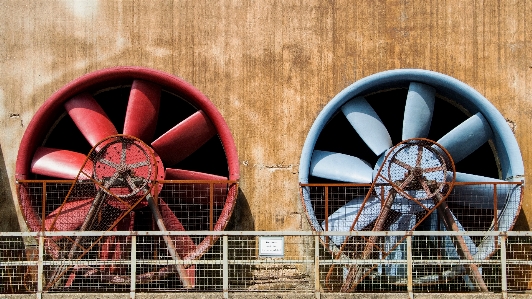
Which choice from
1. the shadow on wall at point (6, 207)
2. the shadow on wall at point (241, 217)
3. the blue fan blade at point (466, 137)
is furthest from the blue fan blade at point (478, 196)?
the shadow on wall at point (6, 207)

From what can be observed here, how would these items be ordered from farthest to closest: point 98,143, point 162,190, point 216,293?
1. point 162,190
2. point 98,143
3. point 216,293

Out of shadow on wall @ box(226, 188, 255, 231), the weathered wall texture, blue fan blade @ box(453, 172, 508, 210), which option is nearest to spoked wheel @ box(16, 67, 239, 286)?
shadow on wall @ box(226, 188, 255, 231)

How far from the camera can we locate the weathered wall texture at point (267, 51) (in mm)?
12945

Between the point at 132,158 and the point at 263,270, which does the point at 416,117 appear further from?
the point at 132,158

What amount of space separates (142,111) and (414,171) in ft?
13.4

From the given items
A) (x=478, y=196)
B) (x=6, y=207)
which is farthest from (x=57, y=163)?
(x=478, y=196)

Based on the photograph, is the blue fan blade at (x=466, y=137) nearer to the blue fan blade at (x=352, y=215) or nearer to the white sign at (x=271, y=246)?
the blue fan blade at (x=352, y=215)

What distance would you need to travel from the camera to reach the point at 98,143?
11586 millimetres

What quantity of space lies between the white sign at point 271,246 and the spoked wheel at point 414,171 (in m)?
0.62

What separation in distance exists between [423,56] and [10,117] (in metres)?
6.52

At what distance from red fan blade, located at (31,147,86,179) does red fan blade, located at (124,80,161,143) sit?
881mm

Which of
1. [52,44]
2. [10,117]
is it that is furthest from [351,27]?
[10,117]

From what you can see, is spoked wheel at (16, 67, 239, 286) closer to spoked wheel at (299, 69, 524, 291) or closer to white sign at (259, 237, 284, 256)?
white sign at (259, 237, 284, 256)

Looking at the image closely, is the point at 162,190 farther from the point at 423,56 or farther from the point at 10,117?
the point at 423,56
